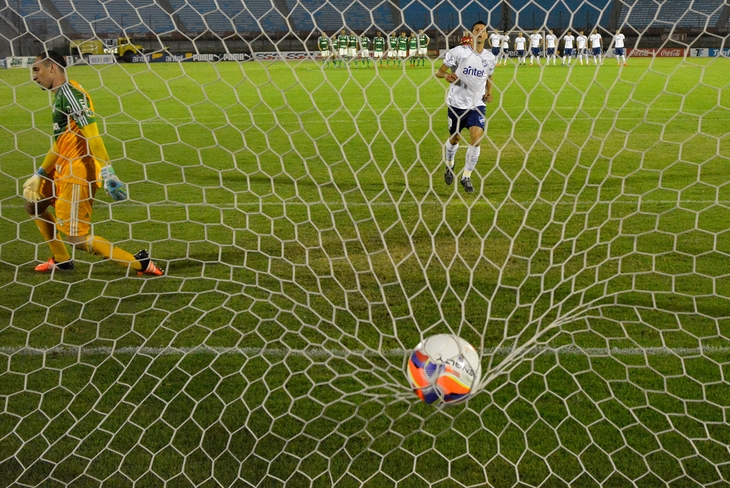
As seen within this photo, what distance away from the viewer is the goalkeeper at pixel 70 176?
4000 millimetres

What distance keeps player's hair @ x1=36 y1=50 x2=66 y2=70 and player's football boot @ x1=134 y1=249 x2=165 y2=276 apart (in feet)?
4.27

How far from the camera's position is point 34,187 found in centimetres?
431

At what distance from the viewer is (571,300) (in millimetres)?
4051

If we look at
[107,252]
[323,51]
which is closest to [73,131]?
[107,252]

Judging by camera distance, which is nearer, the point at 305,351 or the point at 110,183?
the point at 305,351

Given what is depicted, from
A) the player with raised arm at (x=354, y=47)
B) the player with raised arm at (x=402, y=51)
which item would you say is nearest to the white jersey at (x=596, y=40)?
the player with raised arm at (x=402, y=51)

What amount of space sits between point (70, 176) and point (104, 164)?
44cm

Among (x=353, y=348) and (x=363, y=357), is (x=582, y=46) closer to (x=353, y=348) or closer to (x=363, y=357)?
(x=353, y=348)

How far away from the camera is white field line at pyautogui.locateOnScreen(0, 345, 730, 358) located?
3422 millimetres

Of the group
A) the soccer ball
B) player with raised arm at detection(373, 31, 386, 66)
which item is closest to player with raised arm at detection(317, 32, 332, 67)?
player with raised arm at detection(373, 31, 386, 66)

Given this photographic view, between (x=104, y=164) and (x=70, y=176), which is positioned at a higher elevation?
(x=70, y=176)

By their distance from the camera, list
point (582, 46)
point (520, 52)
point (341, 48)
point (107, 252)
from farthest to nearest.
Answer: point (582, 46) < point (520, 52) < point (341, 48) < point (107, 252)

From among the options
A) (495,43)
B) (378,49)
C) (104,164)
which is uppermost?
(378,49)

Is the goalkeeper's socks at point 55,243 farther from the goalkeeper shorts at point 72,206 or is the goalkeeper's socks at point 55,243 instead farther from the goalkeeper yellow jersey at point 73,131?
the goalkeeper yellow jersey at point 73,131
